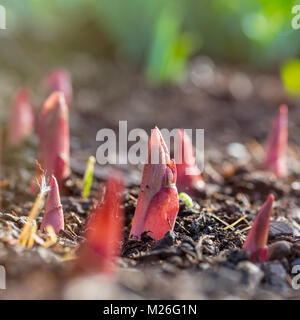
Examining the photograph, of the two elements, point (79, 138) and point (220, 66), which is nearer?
point (79, 138)

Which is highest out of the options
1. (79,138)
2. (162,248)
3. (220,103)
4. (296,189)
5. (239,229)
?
(220,103)

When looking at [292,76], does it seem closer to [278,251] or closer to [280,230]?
[280,230]

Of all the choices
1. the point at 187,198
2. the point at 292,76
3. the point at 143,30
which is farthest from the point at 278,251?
the point at 143,30

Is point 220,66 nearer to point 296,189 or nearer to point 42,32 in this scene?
point 42,32

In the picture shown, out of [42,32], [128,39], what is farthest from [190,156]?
[42,32]

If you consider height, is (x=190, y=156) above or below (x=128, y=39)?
below

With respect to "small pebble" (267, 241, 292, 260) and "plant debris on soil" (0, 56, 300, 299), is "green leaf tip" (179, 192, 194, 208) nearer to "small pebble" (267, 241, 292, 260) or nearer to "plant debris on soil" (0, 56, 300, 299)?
"plant debris on soil" (0, 56, 300, 299)
